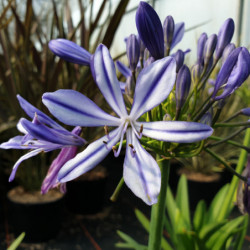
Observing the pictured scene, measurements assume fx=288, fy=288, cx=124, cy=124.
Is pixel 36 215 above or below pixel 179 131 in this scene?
below

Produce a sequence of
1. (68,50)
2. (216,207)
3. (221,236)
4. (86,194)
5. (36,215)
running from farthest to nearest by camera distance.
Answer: (86,194), (36,215), (216,207), (221,236), (68,50)

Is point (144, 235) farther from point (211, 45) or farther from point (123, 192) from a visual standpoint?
point (211, 45)

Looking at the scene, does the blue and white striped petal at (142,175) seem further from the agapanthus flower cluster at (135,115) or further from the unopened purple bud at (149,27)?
the unopened purple bud at (149,27)

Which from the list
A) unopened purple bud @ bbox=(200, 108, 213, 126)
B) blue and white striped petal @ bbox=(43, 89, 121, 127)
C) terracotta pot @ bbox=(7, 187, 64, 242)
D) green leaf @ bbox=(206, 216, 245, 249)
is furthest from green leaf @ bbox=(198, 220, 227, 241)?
terracotta pot @ bbox=(7, 187, 64, 242)

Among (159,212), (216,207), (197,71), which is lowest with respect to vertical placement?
(216,207)

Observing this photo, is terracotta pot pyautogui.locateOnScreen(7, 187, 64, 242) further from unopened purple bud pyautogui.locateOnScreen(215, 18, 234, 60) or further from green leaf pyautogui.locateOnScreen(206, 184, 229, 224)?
unopened purple bud pyautogui.locateOnScreen(215, 18, 234, 60)

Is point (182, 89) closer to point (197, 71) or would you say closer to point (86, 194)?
point (197, 71)

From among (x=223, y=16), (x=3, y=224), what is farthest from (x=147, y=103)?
(x=223, y=16)

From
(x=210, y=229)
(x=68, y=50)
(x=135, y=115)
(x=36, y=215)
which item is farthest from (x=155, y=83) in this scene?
(x=36, y=215)
